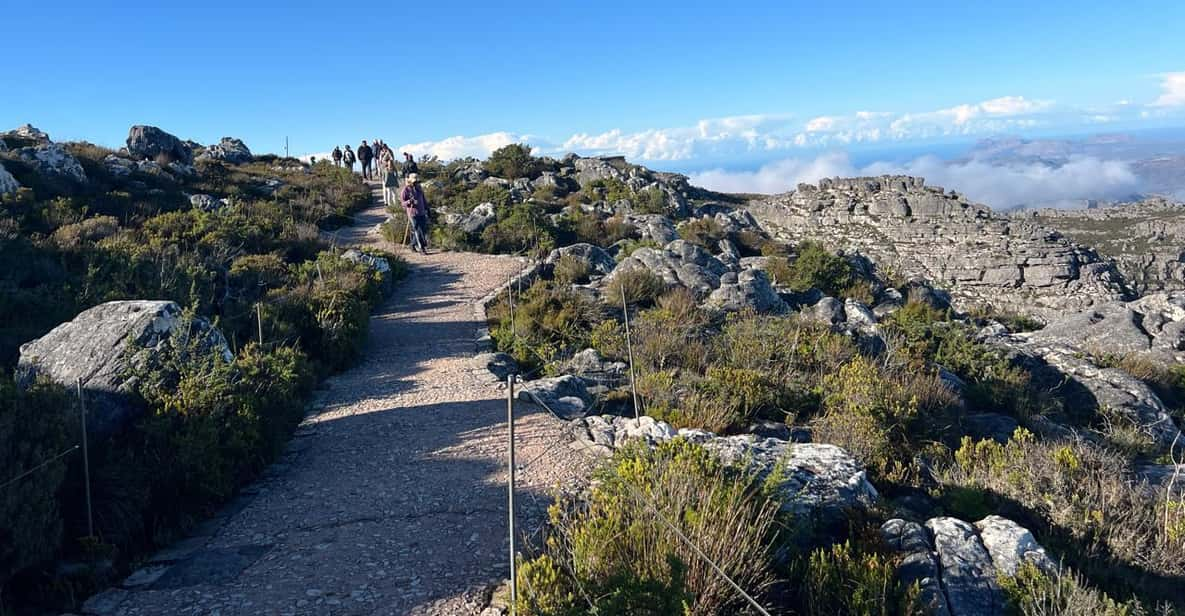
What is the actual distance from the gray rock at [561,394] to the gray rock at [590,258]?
6018 mm

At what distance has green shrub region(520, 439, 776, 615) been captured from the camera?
10.6ft

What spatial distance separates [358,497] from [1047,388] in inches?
417

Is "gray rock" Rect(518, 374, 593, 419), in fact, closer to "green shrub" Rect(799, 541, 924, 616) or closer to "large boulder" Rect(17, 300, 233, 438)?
"large boulder" Rect(17, 300, 233, 438)

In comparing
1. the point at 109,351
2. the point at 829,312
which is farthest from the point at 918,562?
the point at 829,312

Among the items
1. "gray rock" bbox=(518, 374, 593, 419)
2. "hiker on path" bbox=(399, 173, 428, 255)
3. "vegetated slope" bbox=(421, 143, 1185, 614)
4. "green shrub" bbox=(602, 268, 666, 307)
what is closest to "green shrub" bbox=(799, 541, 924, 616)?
"vegetated slope" bbox=(421, 143, 1185, 614)

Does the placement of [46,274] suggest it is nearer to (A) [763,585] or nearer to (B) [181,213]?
(B) [181,213]

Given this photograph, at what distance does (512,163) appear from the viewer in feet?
99.0

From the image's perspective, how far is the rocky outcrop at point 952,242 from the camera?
19.2 m

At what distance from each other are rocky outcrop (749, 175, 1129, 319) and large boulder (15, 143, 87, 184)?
929 inches

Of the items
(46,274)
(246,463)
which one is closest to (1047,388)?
(246,463)

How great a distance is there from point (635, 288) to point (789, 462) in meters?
6.78

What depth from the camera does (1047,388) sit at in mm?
10352

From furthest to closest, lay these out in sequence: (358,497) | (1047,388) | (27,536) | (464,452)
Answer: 1. (1047,388)
2. (464,452)
3. (358,497)
4. (27,536)

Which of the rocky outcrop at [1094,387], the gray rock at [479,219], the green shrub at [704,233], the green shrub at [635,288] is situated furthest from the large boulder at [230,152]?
the rocky outcrop at [1094,387]
